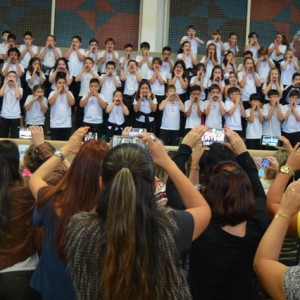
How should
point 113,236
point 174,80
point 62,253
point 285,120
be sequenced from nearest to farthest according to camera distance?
1. point 113,236
2. point 62,253
3. point 285,120
4. point 174,80

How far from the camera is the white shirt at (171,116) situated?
9.07 meters

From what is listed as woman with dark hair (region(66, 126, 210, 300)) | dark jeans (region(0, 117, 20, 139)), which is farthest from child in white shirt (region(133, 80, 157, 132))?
woman with dark hair (region(66, 126, 210, 300))

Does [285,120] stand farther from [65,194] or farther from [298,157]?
[65,194]

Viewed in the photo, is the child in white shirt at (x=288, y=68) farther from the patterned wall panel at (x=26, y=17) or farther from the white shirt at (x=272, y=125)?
the patterned wall panel at (x=26, y=17)

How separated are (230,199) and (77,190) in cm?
61

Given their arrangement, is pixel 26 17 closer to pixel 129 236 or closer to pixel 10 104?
pixel 10 104

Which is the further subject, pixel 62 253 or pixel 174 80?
pixel 174 80

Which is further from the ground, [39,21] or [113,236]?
[39,21]

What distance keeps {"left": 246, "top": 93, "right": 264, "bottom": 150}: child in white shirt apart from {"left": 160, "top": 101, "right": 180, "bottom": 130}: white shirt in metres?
1.22

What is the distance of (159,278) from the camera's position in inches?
65.6

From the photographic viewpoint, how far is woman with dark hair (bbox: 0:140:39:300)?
233cm

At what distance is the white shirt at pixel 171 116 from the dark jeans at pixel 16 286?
681 centimetres

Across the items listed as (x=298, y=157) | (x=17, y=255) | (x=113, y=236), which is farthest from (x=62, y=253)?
(x=298, y=157)

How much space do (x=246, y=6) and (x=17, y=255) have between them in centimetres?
1202
